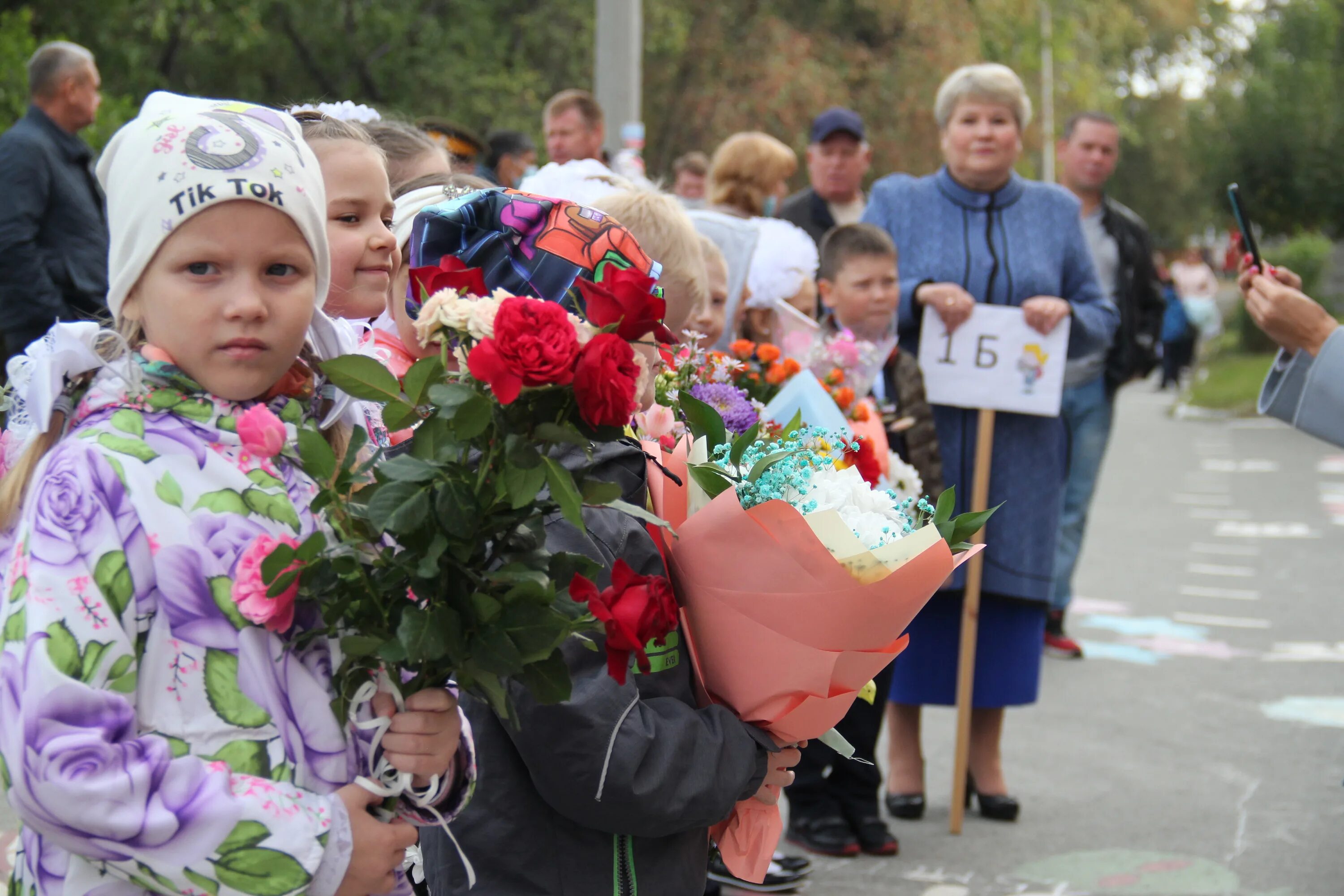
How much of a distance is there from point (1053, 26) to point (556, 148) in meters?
17.8

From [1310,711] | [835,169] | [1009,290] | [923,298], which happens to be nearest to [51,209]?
[835,169]

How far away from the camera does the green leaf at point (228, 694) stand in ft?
5.50

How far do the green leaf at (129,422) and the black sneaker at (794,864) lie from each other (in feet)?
9.75

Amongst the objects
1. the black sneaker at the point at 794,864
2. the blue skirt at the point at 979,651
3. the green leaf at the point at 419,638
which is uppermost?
the green leaf at the point at 419,638

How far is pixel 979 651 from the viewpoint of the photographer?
4.99m

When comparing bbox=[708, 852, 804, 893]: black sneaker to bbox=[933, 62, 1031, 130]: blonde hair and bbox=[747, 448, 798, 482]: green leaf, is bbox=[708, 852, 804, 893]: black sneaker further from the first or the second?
bbox=[933, 62, 1031, 130]: blonde hair

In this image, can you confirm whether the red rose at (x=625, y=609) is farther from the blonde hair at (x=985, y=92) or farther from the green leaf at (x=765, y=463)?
the blonde hair at (x=985, y=92)

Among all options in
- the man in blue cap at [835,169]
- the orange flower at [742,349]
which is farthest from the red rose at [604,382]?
the man in blue cap at [835,169]

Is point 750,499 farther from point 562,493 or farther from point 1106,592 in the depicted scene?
point 1106,592

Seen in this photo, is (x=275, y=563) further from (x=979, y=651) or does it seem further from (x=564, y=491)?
(x=979, y=651)

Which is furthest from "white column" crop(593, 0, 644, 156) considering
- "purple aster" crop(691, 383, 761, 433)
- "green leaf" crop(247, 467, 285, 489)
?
"green leaf" crop(247, 467, 285, 489)

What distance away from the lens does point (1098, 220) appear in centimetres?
762

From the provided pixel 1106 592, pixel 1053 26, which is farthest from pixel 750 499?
pixel 1053 26

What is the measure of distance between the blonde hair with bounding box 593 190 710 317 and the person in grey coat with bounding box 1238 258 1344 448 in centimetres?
169
